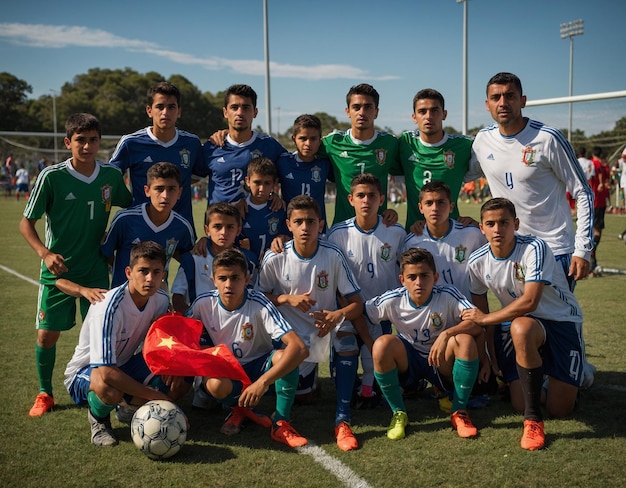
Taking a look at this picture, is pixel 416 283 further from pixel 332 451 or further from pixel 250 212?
pixel 250 212

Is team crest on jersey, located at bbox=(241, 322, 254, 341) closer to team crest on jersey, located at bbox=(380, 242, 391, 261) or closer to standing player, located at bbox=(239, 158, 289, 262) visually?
standing player, located at bbox=(239, 158, 289, 262)

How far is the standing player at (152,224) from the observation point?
434 cm

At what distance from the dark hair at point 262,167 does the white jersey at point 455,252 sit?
125cm

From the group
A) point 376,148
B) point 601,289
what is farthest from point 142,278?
point 601,289

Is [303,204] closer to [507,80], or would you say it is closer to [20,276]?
[507,80]

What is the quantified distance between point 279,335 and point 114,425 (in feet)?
4.00

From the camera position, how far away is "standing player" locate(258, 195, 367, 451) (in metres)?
4.11

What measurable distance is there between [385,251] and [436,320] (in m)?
0.72

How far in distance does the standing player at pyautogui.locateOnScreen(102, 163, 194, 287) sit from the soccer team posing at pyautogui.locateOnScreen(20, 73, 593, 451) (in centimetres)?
2

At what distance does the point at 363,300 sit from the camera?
14.4 ft

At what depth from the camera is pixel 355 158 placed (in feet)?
16.2

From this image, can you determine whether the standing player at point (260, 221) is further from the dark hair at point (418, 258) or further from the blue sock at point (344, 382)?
the dark hair at point (418, 258)

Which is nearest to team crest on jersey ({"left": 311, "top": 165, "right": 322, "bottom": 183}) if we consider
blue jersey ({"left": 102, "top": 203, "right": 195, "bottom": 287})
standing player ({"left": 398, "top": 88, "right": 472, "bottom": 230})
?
standing player ({"left": 398, "top": 88, "right": 472, "bottom": 230})

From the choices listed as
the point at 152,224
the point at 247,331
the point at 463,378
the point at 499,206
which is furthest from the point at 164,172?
the point at 463,378
